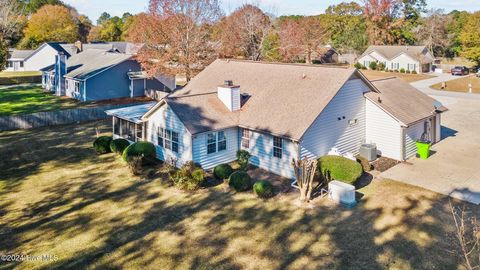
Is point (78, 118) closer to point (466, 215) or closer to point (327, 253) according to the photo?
point (327, 253)

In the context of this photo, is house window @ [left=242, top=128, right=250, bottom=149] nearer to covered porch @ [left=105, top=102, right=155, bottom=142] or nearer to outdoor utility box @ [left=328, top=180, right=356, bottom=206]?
outdoor utility box @ [left=328, top=180, right=356, bottom=206]

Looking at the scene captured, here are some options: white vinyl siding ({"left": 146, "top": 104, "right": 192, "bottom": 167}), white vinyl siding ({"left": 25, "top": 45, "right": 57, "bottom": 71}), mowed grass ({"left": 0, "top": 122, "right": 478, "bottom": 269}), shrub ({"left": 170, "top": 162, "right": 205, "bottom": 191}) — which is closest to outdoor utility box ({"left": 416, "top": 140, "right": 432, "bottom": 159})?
mowed grass ({"left": 0, "top": 122, "right": 478, "bottom": 269})

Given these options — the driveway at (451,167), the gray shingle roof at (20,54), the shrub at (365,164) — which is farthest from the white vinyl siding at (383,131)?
the gray shingle roof at (20,54)

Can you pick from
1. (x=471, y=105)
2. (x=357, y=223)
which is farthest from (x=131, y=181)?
(x=471, y=105)

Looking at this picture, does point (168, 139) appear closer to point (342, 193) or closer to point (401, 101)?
point (342, 193)

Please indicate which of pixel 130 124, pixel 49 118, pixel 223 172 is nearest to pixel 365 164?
pixel 223 172

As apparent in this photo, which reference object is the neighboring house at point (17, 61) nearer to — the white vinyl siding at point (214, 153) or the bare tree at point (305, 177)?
the white vinyl siding at point (214, 153)
